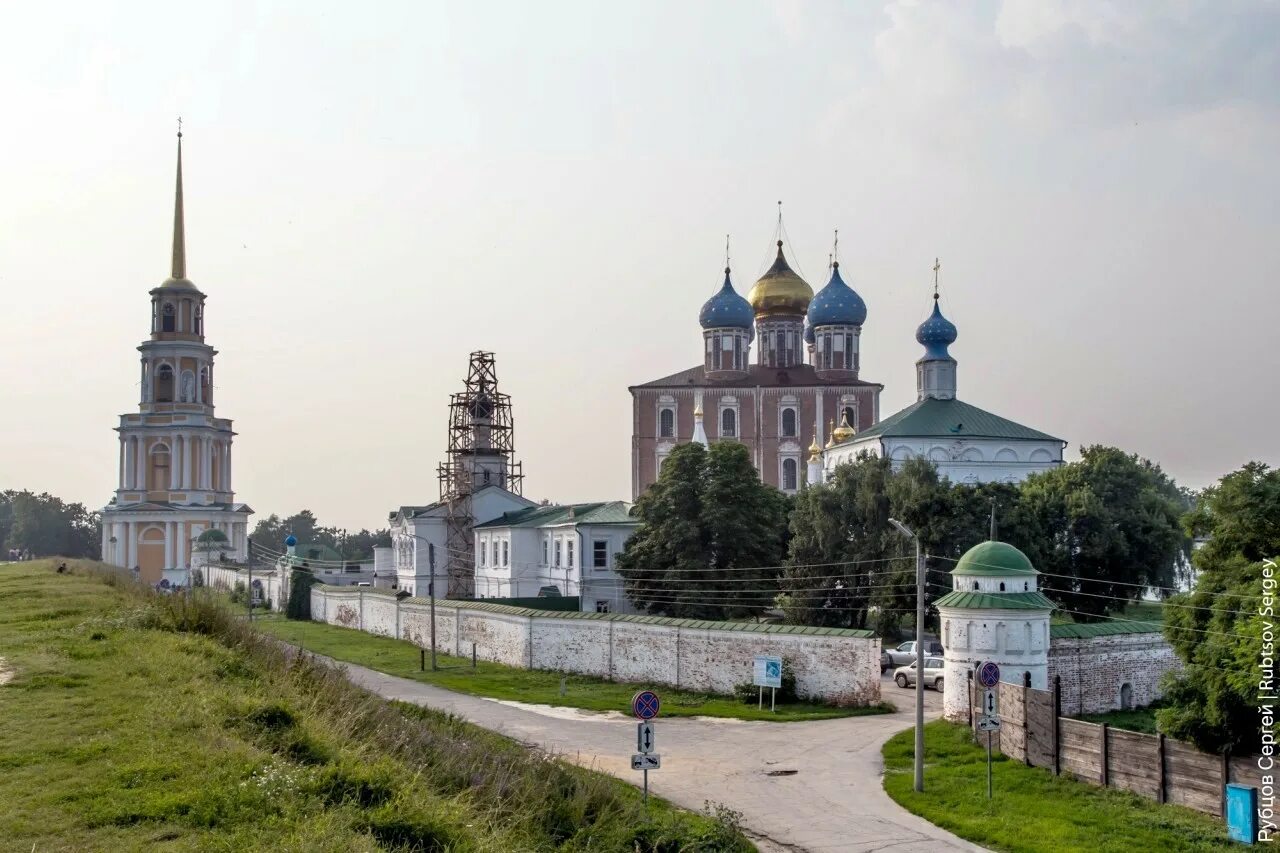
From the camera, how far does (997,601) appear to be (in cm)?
2534

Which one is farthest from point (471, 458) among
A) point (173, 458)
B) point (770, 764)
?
point (770, 764)

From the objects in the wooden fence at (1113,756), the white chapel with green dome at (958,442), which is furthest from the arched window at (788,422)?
the wooden fence at (1113,756)

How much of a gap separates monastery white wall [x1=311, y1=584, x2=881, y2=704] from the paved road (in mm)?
1486

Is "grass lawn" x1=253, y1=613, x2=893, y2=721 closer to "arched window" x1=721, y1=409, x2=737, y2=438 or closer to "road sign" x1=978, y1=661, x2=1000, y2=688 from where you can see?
"road sign" x1=978, y1=661, x2=1000, y2=688

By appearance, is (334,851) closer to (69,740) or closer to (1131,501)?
(69,740)

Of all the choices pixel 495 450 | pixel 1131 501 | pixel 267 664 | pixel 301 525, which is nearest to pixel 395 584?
pixel 495 450

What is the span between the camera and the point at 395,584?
63500mm

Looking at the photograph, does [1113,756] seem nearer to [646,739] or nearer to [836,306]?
[646,739]

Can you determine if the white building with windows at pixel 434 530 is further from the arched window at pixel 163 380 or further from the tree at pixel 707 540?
the arched window at pixel 163 380

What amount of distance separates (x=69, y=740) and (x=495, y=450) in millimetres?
49049

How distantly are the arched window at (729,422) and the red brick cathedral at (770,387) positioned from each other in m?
0.06

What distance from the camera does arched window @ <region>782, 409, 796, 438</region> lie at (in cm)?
7256

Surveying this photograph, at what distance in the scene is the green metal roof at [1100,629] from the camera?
27172 millimetres

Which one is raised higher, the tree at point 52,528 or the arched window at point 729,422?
the arched window at point 729,422
